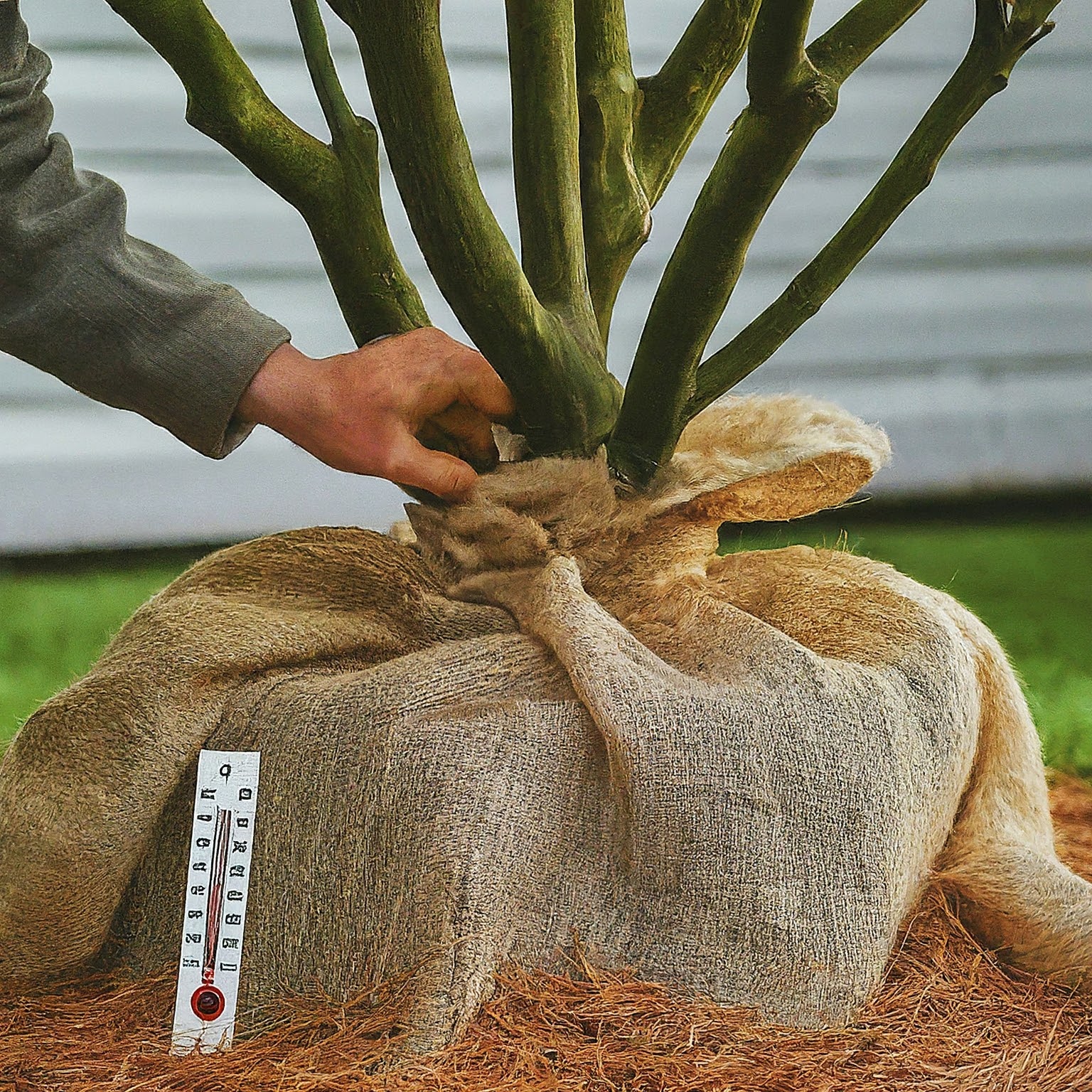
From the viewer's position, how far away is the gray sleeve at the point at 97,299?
643 millimetres

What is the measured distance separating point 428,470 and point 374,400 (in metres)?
0.05

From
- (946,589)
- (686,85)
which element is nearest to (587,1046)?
(686,85)

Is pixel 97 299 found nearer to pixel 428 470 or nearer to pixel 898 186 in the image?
pixel 428 470

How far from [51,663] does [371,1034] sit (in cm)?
83

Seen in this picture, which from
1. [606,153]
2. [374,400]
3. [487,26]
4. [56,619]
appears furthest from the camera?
[487,26]

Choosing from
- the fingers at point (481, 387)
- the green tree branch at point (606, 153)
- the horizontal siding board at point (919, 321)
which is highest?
the horizontal siding board at point (919, 321)

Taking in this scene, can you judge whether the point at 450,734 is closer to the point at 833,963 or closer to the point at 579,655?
the point at 579,655

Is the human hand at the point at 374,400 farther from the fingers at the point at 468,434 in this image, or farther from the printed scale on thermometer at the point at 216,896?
the printed scale on thermometer at the point at 216,896

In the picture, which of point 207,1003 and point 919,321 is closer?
point 207,1003

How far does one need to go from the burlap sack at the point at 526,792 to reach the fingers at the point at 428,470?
0.06 feet

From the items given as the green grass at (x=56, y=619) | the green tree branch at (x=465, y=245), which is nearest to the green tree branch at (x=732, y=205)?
the green tree branch at (x=465, y=245)

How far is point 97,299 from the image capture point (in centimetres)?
66

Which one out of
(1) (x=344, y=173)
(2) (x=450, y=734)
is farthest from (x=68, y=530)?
(2) (x=450, y=734)

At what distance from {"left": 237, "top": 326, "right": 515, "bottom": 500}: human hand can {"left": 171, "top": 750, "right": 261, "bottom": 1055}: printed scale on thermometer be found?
0.56 ft
